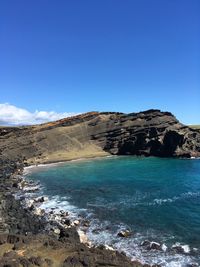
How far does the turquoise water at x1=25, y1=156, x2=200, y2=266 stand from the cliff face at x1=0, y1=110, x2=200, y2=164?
71.1 feet

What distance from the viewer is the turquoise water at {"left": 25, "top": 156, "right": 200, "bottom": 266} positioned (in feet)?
129

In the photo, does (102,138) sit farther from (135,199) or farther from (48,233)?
(48,233)

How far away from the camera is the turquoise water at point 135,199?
3928 cm

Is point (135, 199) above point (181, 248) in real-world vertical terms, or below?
above

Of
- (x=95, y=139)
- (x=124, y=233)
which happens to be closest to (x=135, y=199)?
(x=124, y=233)

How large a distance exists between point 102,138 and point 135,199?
8075 cm

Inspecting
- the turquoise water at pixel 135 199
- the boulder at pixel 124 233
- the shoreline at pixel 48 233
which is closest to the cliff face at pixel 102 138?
the turquoise water at pixel 135 199

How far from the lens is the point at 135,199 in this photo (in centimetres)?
5762

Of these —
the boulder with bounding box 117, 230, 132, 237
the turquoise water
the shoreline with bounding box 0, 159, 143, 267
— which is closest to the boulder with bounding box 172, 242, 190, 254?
the turquoise water

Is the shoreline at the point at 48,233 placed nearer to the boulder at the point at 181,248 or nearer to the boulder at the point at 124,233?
the boulder at the point at 124,233

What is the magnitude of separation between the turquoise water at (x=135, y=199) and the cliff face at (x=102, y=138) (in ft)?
71.1

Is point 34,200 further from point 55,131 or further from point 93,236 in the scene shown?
point 55,131

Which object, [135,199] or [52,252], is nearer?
[52,252]

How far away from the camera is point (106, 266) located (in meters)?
25.5
